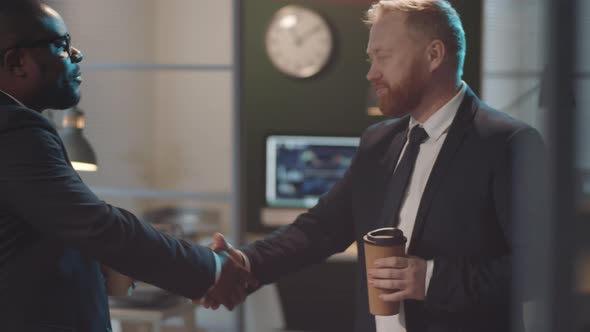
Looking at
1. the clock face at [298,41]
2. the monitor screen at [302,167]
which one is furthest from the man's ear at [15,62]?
the clock face at [298,41]

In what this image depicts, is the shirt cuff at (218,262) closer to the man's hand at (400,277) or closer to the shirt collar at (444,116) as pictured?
the man's hand at (400,277)

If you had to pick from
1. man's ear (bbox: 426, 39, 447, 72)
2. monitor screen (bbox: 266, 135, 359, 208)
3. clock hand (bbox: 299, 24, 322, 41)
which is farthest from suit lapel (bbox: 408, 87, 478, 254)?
clock hand (bbox: 299, 24, 322, 41)

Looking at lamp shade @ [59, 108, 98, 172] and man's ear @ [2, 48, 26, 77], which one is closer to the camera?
man's ear @ [2, 48, 26, 77]

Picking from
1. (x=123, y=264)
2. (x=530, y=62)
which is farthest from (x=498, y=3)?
(x=123, y=264)

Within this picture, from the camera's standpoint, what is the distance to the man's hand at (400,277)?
1.38 meters

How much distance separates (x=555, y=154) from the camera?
100cm

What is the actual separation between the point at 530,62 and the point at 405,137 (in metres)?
0.41

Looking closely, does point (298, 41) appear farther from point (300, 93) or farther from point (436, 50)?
point (436, 50)

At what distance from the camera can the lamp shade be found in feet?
7.13

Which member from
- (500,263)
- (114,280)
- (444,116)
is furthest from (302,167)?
(500,263)

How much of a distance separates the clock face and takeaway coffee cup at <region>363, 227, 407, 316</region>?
174 inches

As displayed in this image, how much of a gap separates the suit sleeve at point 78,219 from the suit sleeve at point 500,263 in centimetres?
57

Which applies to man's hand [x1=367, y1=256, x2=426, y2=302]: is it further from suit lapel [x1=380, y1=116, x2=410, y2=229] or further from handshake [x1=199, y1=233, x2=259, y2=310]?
handshake [x1=199, y1=233, x2=259, y2=310]

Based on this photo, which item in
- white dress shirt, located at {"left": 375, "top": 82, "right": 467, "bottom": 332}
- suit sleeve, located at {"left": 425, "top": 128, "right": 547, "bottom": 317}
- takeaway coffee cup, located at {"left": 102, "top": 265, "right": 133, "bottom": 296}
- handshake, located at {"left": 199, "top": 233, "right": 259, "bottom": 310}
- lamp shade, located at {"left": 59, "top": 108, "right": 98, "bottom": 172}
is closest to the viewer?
suit sleeve, located at {"left": 425, "top": 128, "right": 547, "bottom": 317}
